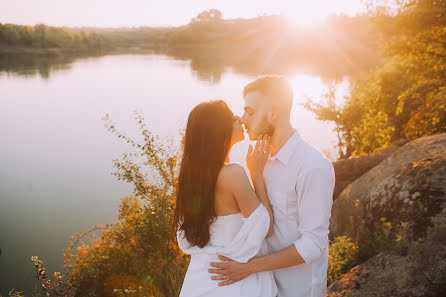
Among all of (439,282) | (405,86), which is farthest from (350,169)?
(405,86)

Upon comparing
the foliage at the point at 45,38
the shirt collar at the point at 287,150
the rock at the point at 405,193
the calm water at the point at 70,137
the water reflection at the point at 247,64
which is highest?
the foliage at the point at 45,38

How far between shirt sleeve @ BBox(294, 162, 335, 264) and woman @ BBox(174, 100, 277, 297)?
0.23 m

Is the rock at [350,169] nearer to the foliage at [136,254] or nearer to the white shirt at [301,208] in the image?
the foliage at [136,254]

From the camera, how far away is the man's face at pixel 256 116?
6.61ft

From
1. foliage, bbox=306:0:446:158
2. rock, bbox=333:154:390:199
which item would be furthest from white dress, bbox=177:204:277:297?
foliage, bbox=306:0:446:158

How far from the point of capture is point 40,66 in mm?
45406

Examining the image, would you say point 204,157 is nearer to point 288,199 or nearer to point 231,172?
point 231,172

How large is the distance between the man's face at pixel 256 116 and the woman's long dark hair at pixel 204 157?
13 centimetres

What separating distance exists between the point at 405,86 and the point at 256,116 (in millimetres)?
12388

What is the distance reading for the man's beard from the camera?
79.7 inches

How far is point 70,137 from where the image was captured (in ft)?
67.1

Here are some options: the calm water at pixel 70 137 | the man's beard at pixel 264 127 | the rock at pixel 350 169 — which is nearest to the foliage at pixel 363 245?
the man's beard at pixel 264 127

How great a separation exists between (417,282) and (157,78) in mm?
40819

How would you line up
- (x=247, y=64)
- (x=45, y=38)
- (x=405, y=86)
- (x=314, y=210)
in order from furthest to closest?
1. (x=45, y=38)
2. (x=247, y=64)
3. (x=405, y=86)
4. (x=314, y=210)
